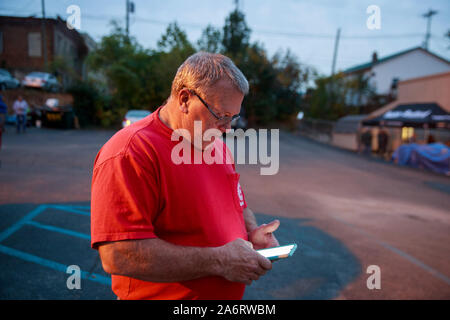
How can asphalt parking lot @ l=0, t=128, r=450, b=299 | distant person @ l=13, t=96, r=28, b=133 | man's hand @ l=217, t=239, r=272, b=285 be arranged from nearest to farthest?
man's hand @ l=217, t=239, r=272, b=285 < asphalt parking lot @ l=0, t=128, r=450, b=299 < distant person @ l=13, t=96, r=28, b=133

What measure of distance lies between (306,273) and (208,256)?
3.05m

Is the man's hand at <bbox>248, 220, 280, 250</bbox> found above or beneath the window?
beneath

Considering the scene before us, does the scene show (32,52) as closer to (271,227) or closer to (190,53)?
(190,53)

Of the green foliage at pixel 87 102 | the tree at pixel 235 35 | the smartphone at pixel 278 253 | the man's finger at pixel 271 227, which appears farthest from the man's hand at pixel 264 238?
the tree at pixel 235 35

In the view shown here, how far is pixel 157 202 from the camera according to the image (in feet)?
4.34

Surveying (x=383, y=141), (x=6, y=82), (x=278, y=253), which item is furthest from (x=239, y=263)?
(x=6, y=82)

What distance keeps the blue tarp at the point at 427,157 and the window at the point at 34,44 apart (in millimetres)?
31915

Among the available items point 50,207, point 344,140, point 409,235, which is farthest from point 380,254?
point 344,140

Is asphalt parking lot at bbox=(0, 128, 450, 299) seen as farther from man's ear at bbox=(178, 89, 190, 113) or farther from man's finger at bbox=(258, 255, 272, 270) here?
man's ear at bbox=(178, 89, 190, 113)

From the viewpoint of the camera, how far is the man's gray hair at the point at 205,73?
141cm

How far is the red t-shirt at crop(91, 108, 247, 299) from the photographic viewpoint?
3.98ft

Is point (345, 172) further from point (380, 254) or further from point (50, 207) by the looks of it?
point (50, 207)

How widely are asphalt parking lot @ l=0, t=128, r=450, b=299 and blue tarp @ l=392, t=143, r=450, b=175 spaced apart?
4.70m

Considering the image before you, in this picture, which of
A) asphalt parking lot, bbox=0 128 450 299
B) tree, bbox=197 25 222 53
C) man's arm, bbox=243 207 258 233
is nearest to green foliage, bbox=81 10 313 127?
tree, bbox=197 25 222 53
